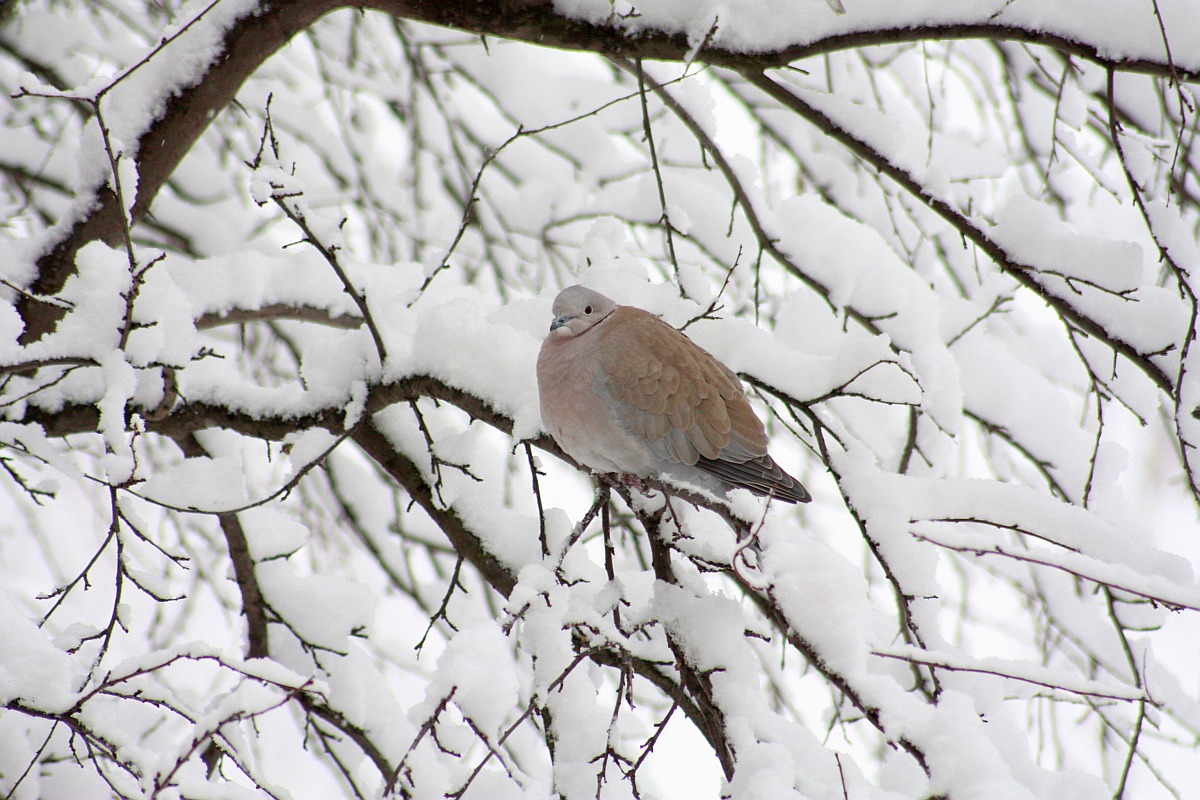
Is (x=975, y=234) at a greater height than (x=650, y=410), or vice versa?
(x=975, y=234)

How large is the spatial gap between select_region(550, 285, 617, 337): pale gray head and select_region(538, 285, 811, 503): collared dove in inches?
1.0

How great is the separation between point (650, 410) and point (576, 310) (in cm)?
35

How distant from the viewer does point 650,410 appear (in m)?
1.96

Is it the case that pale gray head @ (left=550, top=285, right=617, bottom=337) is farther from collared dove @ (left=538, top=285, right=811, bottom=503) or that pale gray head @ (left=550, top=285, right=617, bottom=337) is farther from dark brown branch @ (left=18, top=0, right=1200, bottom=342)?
dark brown branch @ (left=18, top=0, right=1200, bottom=342)

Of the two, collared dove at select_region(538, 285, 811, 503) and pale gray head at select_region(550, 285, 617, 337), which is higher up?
pale gray head at select_region(550, 285, 617, 337)

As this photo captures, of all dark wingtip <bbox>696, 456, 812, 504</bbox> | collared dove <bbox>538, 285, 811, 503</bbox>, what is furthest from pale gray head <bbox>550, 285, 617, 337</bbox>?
dark wingtip <bbox>696, 456, 812, 504</bbox>

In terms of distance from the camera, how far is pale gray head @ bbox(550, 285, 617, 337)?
2.09 m

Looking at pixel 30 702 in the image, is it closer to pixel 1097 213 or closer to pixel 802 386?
pixel 802 386

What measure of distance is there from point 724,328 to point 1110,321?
2.90 feet

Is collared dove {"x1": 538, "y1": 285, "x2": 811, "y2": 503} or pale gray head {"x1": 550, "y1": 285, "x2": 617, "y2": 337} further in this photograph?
pale gray head {"x1": 550, "y1": 285, "x2": 617, "y2": 337}

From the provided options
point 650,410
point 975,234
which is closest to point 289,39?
point 650,410

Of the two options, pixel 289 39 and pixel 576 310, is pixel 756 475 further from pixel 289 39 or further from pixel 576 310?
pixel 289 39

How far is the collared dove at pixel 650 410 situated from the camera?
1.93m

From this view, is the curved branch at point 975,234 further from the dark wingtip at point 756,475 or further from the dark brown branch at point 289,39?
the dark wingtip at point 756,475
